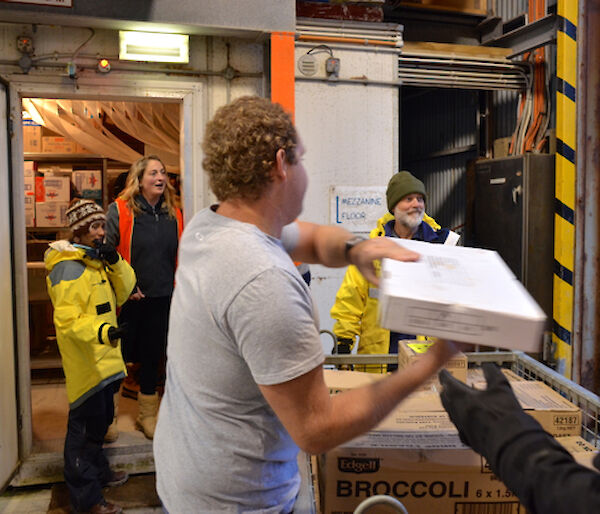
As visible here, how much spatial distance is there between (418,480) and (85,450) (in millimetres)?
2277

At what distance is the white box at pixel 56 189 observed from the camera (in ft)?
19.0

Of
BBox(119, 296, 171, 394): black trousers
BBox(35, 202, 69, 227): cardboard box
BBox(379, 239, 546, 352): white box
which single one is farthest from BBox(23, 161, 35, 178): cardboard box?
BBox(379, 239, 546, 352): white box

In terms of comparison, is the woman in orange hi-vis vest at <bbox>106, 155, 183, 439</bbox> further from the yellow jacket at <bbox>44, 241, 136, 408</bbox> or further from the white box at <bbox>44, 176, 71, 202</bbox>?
the white box at <bbox>44, 176, 71, 202</bbox>

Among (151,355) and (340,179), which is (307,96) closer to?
(340,179)

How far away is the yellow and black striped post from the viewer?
12.5 ft

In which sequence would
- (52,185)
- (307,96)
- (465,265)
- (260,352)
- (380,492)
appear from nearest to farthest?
(260,352), (465,265), (380,492), (307,96), (52,185)

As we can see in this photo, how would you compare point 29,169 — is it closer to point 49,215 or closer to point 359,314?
point 49,215

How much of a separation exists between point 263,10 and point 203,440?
2.95 metres

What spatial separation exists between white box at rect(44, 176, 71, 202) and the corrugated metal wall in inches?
156

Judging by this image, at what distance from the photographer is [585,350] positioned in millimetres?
3805

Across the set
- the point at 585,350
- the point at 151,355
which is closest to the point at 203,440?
the point at 151,355

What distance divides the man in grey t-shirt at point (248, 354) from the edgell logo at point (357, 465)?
0.15 meters

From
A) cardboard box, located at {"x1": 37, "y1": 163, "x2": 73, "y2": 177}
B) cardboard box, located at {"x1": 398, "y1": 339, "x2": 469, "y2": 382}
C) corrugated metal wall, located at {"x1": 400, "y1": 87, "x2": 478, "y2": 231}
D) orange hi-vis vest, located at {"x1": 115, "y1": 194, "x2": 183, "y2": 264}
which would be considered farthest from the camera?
cardboard box, located at {"x1": 37, "y1": 163, "x2": 73, "y2": 177}

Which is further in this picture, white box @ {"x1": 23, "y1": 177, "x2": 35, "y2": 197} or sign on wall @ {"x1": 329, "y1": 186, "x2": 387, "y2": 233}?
white box @ {"x1": 23, "y1": 177, "x2": 35, "y2": 197}
